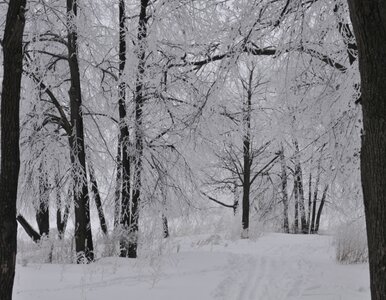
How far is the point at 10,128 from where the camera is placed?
473cm

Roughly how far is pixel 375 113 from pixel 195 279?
3993mm

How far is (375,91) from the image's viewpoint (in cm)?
344

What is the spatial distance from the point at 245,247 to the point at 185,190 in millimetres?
2078

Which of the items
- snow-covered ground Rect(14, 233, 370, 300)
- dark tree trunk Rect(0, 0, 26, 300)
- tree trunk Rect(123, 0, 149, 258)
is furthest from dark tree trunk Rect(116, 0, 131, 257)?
dark tree trunk Rect(0, 0, 26, 300)

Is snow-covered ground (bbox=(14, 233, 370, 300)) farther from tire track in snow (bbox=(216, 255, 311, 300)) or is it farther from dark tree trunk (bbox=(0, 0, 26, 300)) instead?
dark tree trunk (bbox=(0, 0, 26, 300))

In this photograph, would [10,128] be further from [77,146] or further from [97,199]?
[97,199]

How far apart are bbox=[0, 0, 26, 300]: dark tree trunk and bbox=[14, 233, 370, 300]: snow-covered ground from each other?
1310 millimetres

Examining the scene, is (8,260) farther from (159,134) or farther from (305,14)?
(159,134)

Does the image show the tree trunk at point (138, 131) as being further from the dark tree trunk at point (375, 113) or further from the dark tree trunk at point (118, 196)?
the dark tree trunk at point (375, 113)

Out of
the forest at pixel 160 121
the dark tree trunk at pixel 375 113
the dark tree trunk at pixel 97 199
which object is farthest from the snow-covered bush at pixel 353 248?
the dark tree trunk at pixel 375 113

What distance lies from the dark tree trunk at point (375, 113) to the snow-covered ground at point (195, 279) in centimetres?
277

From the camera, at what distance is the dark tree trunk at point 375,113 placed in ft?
11.1

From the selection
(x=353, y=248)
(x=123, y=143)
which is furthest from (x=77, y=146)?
(x=353, y=248)

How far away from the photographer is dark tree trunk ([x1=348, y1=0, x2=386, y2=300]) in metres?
3.40
